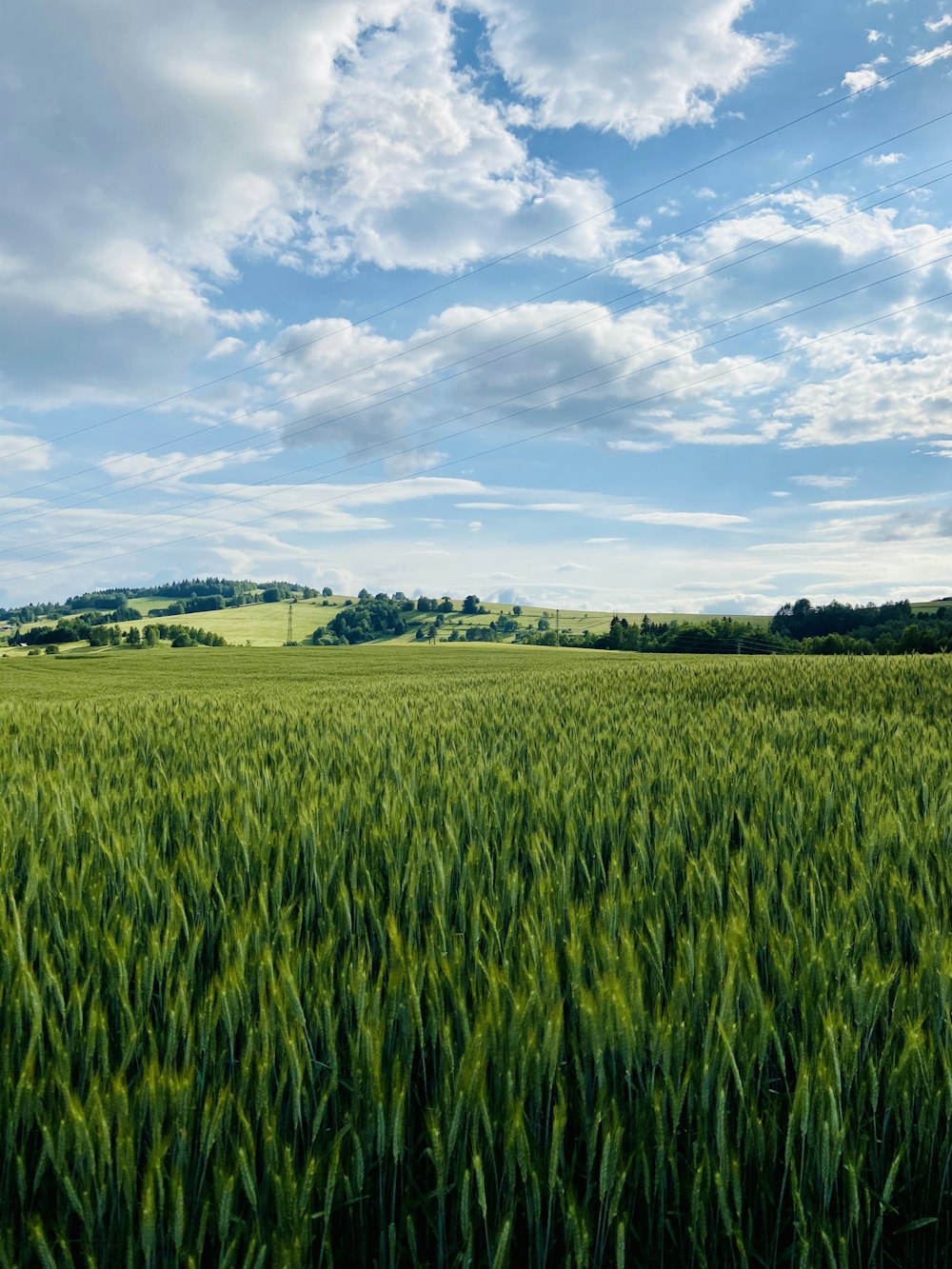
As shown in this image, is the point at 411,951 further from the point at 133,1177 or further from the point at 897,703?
the point at 897,703

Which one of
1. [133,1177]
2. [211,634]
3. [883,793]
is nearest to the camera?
[133,1177]

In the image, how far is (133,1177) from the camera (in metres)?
1.20

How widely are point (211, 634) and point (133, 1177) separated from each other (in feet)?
334

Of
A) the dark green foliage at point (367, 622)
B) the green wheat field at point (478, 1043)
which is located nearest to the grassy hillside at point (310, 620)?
the dark green foliage at point (367, 622)

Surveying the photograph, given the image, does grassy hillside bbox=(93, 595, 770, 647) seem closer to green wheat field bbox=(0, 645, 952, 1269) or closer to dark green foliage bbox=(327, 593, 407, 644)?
dark green foliage bbox=(327, 593, 407, 644)

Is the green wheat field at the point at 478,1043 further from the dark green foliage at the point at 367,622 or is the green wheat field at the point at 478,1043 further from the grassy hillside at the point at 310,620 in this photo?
the dark green foliage at the point at 367,622

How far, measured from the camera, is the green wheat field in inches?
50.0

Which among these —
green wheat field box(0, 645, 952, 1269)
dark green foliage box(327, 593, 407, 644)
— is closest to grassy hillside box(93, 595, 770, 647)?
dark green foliage box(327, 593, 407, 644)

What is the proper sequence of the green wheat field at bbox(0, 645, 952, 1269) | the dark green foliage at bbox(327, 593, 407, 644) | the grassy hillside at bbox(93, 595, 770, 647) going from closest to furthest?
1. the green wheat field at bbox(0, 645, 952, 1269)
2. the grassy hillside at bbox(93, 595, 770, 647)
3. the dark green foliage at bbox(327, 593, 407, 644)

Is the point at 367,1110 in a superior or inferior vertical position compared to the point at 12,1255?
superior

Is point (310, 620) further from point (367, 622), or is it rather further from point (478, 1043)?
point (478, 1043)

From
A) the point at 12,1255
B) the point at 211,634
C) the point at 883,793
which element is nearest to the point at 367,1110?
the point at 12,1255

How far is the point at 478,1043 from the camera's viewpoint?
131 cm

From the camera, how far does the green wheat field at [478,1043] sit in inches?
50.0
